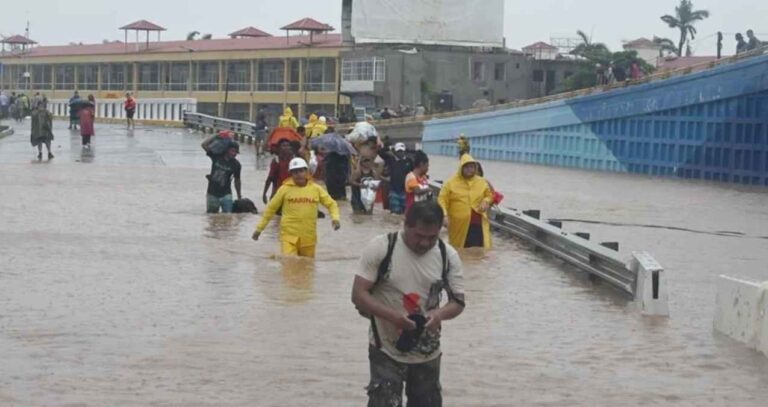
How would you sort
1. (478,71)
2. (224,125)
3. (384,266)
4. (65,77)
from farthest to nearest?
1. (65,77)
2. (478,71)
3. (224,125)
4. (384,266)

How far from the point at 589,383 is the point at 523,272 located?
6.53 metres

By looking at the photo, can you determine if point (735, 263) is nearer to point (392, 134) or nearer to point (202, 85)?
point (392, 134)

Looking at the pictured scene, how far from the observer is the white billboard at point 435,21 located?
273 ft

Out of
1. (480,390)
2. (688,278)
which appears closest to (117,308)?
(480,390)

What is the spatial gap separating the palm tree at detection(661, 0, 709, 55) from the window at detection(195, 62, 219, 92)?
37.9m

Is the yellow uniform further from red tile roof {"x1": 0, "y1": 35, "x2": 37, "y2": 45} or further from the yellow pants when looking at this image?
red tile roof {"x1": 0, "y1": 35, "x2": 37, "y2": 45}

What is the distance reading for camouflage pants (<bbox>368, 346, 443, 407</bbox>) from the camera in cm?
704

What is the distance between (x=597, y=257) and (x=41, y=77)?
308 feet

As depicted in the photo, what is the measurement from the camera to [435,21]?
84.6 metres

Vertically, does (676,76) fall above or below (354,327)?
above

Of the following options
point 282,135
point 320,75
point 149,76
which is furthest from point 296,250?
point 149,76

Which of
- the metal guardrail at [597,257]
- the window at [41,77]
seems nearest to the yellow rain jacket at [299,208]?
the metal guardrail at [597,257]

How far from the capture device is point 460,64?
248 ft

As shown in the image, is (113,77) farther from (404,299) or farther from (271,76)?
(404,299)
